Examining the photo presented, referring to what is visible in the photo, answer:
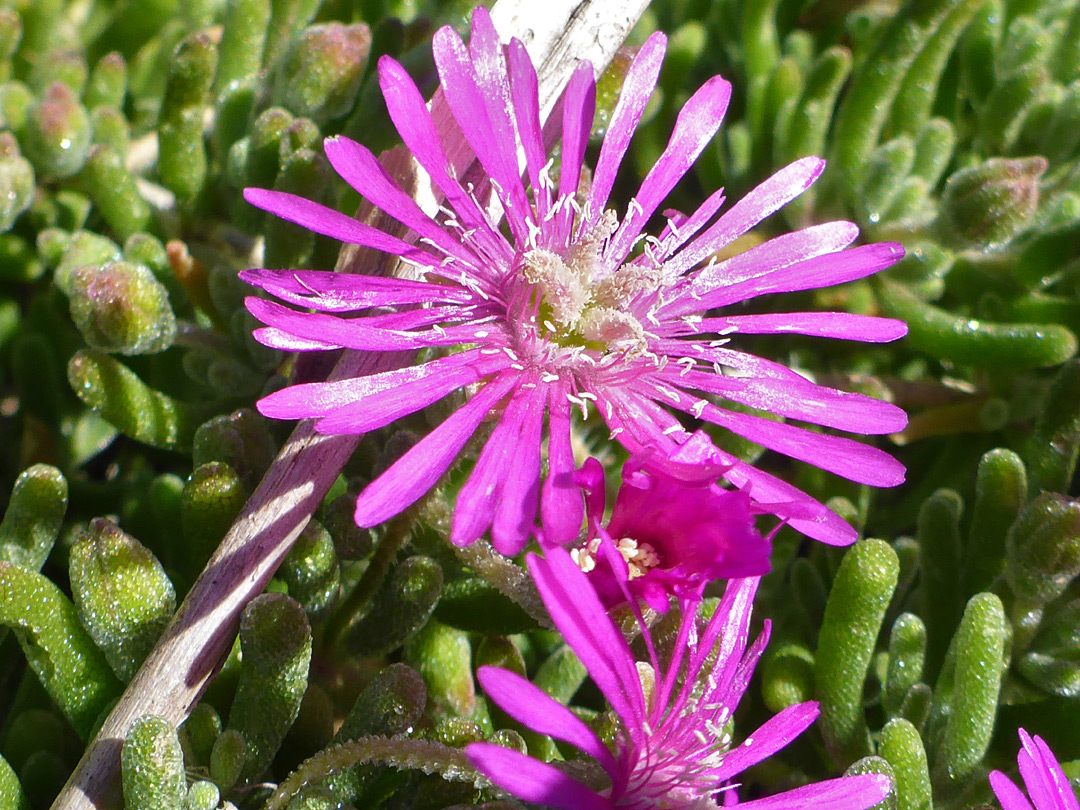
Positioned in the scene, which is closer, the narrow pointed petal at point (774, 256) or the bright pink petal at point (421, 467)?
the bright pink petal at point (421, 467)

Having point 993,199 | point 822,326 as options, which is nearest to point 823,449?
point 822,326

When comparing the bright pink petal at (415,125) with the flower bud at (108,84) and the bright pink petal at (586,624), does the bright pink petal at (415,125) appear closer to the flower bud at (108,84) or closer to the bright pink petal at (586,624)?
the bright pink petal at (586,624)

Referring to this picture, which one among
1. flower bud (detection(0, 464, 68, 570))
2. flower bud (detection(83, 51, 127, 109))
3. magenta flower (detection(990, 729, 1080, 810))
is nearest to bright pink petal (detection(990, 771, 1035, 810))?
magenta flower (detection(990, 729, 1080, 810))

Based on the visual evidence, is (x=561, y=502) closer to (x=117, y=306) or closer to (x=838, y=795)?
(x=838, y=795)

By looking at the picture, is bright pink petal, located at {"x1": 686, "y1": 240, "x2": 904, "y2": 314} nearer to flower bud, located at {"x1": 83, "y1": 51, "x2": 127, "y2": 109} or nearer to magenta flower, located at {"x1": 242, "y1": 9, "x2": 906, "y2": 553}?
magenta flower, located at {"x1": 242, "y1": 9, "x2": 906, "y2": 553}

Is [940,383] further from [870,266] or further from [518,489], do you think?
[518,489]

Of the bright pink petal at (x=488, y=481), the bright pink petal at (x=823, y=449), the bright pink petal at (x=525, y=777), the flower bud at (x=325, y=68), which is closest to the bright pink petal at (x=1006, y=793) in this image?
the bright pink petal at (x=823, y=449)
